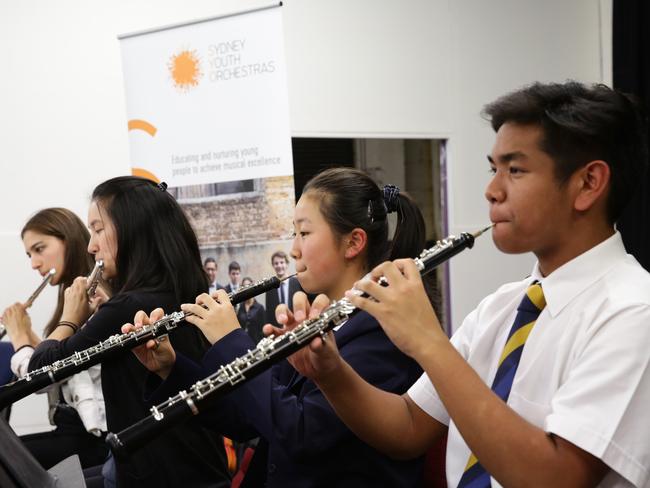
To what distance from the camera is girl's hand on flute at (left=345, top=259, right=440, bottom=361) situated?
129 cm

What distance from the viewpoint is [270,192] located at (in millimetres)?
3625

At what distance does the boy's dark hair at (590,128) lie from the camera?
54.0 inches

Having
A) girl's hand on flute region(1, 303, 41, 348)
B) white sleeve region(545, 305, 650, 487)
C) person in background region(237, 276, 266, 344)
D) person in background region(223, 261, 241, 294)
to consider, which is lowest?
person in background region(237, 276, 266, 344)

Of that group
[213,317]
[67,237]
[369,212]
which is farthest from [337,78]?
[213,317]

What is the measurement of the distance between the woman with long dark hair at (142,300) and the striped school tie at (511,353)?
98 centimetres

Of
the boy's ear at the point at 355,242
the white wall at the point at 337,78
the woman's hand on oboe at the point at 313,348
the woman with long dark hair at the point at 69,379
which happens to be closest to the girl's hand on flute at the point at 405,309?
the woman's hand on oboe at the point at 313,348

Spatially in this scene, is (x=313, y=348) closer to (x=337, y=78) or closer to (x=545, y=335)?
(x=545, y=335)

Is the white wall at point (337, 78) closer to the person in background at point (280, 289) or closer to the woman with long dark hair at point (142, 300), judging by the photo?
the person in background at point (280, 289)

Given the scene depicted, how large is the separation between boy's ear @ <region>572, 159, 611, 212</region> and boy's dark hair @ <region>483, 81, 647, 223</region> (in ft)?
0.04

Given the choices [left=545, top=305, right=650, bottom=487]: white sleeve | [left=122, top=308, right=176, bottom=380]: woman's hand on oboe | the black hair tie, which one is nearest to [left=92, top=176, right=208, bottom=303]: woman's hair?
[left=122, top=308, right=176, bottom=380]: woman's hand on oboe

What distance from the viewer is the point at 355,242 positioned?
6.73ft

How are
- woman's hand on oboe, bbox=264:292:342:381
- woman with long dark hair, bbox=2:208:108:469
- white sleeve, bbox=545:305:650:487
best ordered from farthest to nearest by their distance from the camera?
woman with long dark hair, bbox=2:208:108:469, woman's hand on oboe, bbox=264:292:342:381, white sleeve, bbox=545:305:650:487

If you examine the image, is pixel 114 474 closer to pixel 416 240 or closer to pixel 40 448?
pixel 40 448

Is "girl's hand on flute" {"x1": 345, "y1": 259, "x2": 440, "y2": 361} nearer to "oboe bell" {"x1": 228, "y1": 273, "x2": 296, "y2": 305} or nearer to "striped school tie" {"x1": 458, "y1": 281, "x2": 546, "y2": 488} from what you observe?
"striped school tie" {"x1": 458, "y1": 281, "x2": 546, "y2": 488}
